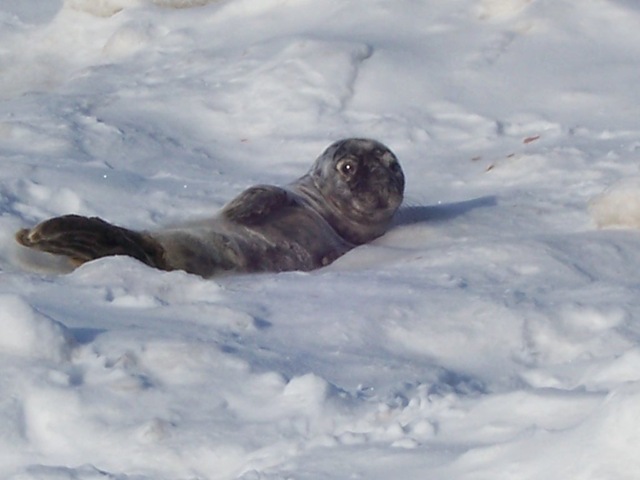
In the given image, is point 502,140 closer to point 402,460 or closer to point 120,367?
point 120,367

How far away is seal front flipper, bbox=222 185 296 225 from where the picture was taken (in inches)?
196

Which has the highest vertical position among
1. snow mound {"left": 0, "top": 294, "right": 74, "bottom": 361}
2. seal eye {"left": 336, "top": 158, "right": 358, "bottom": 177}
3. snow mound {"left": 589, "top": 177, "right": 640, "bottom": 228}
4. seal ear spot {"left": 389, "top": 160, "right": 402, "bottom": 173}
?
snow mound {"left": 0, "top": 294, "right": 74, "bottom": 361}

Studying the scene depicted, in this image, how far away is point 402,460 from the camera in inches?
98.2

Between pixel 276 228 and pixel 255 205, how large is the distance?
0.12 metres

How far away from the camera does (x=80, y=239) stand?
4316 mm

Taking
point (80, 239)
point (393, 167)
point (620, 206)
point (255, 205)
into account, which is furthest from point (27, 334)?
point (393, 167)

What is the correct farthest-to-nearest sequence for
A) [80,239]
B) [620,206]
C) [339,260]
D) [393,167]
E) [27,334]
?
[393,167], [339,260], [620,206], [80,239], [27,334]

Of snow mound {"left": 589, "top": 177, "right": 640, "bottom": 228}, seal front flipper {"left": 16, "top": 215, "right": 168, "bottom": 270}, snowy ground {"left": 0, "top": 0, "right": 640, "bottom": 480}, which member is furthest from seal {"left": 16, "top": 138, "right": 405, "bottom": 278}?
snow mound {"left": 589, "top": 177, "right": 640, "bottom": 228}

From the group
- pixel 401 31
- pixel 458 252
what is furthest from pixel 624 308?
pixel 401 31

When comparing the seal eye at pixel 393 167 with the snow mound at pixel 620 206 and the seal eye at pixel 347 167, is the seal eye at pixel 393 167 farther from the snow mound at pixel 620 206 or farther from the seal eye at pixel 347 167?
the snow mound at pixel 620 206

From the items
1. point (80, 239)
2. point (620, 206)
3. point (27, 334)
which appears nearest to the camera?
point (27, 334)

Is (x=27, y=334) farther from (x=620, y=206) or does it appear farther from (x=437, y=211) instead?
(x=437, y=211)

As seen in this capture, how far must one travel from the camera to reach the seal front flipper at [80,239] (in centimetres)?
427

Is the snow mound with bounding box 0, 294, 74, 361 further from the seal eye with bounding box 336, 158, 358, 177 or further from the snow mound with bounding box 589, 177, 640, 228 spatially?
the seal eye with bounding box 336, 158, 358, 177
